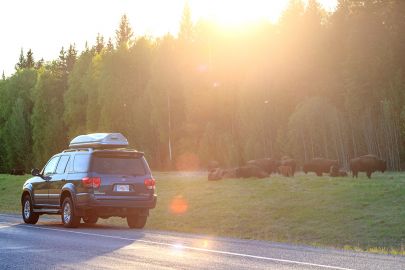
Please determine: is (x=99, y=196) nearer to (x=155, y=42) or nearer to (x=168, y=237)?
(x=168, y=237)

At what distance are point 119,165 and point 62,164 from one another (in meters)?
2.07

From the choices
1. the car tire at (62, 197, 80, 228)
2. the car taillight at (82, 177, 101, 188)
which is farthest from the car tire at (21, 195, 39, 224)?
the car taillight at (82, 177, 101, 188)

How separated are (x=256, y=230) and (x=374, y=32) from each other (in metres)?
33.2

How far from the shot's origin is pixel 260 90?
56.8 metres

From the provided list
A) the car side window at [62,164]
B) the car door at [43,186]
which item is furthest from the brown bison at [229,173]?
the car side window at [62,164]

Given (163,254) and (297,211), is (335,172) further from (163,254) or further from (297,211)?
(163,254)

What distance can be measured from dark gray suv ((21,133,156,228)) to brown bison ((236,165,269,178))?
17.0 meters

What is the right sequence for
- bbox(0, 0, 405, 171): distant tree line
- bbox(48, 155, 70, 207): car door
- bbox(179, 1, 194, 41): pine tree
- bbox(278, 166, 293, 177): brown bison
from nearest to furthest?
bbox(48, 155, 70, 207): car door
bbox(278, 166, 293, 177): brown bison
bbox(0, 0, 405, 171): distant tree line
bbox(179, 1, 194, 41): pine tree

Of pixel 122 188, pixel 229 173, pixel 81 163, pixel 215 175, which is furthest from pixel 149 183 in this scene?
pixel 229 173

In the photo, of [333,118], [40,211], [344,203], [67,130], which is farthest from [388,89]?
[67,130]

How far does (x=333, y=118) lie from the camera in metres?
48.6

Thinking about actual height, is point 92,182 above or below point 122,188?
above

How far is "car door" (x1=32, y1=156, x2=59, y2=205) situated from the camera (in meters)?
19.0

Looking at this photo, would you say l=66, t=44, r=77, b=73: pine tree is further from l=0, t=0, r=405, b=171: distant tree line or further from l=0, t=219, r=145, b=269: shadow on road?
l=0, t=219, r=145, b=269: shadow on road
